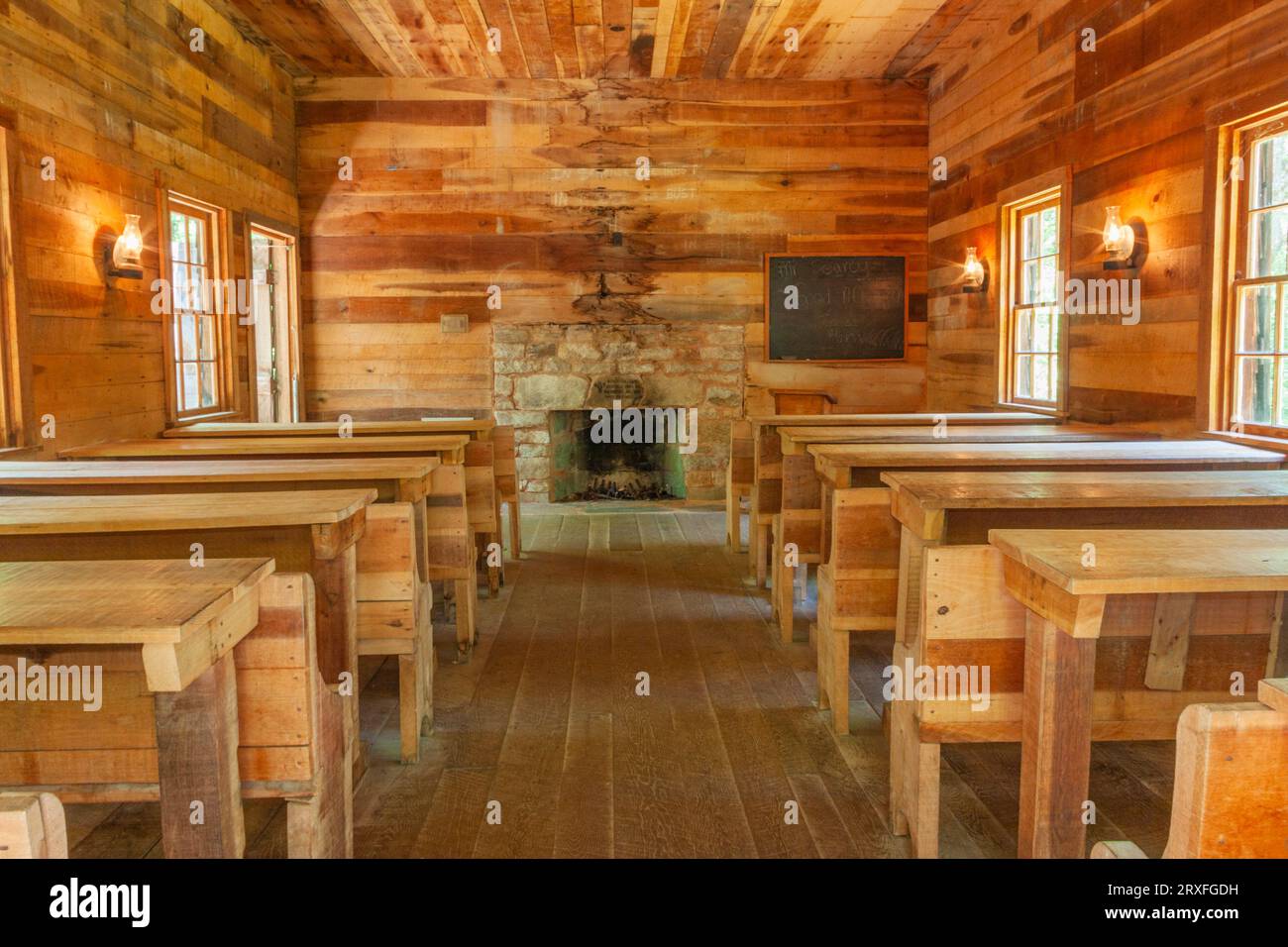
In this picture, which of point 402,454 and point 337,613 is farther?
point 402,454

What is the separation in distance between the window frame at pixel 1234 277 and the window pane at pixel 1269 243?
28 millimetres

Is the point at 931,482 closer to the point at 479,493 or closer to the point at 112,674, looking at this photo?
the point at 112,674

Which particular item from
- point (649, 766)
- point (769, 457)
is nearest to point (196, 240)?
point (769, 457)

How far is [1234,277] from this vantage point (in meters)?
4.41

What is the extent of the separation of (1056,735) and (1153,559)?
15.3 inches

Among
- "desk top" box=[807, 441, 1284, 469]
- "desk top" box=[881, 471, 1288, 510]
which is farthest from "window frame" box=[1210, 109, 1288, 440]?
"desk top" box=[881, 471, 1288, 510]

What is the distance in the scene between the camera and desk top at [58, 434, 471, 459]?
168 inches

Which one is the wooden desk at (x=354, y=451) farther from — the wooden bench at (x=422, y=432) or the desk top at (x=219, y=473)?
the desk top at (x=219, y=473)

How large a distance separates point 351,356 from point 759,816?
6.33 meters

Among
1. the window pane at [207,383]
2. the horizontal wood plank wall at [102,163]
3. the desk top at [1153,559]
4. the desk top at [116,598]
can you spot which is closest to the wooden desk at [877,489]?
the desk top at [1153,559]

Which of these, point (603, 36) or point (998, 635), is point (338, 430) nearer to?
point (603, 36)

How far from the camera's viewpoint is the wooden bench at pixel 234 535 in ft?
8.43
